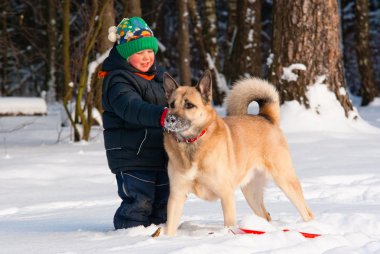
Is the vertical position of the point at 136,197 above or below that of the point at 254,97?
below

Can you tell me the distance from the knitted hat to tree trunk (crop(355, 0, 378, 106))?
13665 mm

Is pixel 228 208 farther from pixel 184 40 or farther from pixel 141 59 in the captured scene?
pixel 184 40

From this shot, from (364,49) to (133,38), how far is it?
14014 millimetres

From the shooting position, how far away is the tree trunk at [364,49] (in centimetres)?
1725

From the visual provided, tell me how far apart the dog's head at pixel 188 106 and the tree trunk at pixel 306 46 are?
501 centimetres

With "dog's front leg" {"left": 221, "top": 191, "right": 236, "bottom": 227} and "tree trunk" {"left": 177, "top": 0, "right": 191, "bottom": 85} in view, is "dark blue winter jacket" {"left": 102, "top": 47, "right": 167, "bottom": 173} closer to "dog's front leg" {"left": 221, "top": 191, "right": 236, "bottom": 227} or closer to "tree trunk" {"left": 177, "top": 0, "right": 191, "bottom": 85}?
"dog's front leg" {"left": 221, "top": 191, "right": 236, "bottom": 227}

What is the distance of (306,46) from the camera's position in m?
8.81

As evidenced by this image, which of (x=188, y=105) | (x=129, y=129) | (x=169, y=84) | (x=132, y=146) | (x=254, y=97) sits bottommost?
(x=132, y=146)

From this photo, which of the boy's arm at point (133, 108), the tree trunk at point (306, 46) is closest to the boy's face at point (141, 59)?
the boy's arm at point (133, 108)

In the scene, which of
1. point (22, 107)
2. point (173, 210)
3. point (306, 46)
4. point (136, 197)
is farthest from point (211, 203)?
point (22, 107)

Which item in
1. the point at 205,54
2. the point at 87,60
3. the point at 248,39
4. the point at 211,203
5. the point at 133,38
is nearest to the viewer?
the point at 133,38

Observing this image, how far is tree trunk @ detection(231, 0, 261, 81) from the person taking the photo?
53.1ft

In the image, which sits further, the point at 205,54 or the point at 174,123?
the point at 205,54

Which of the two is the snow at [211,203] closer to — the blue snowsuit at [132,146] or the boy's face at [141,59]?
the blue snowsuit at [132,146]
